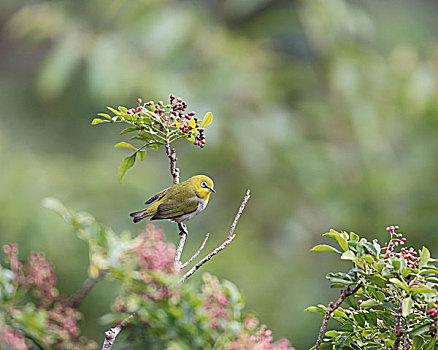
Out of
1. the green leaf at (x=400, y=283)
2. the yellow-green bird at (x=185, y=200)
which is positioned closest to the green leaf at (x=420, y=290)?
the green leaf at (x=400, y=283)

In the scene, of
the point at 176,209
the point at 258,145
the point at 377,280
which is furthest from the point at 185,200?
the point at 258,145

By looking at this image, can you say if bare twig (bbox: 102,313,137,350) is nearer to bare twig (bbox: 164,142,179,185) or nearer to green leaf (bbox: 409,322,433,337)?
bare twig (bbox: 164,142,179,185)

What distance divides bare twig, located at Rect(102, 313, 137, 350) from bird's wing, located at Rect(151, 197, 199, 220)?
0.45 feet

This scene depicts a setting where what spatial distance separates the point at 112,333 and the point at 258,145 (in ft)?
9.26

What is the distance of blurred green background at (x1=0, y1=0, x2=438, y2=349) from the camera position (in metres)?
3.14

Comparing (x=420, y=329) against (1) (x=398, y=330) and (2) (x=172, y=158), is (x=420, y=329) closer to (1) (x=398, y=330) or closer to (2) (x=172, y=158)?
(1) (x=398, y=330)

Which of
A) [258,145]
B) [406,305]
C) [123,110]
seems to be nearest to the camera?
[406,305]

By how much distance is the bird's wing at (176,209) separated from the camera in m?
0.78

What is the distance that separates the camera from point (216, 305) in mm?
710

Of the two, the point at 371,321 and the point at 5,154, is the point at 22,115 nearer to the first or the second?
the point at 5,154

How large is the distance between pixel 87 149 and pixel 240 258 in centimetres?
165

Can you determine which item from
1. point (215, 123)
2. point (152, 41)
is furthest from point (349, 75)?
point (152, 41)

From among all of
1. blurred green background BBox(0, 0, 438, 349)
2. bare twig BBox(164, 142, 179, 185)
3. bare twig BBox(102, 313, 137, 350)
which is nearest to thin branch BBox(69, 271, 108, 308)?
bare twig BBox(102, 313, 137, 350)

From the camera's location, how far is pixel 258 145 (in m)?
3.45
